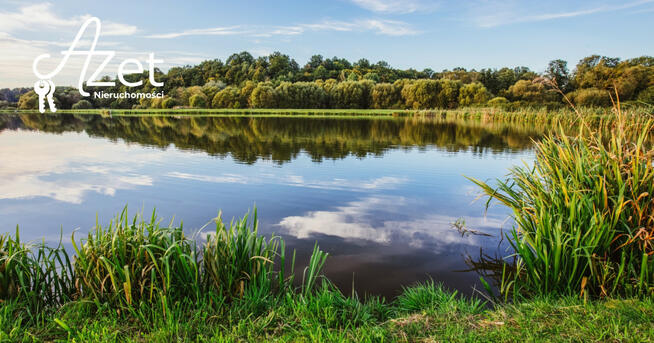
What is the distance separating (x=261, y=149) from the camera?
58.0 feet

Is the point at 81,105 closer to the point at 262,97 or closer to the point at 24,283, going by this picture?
the point at 262,97

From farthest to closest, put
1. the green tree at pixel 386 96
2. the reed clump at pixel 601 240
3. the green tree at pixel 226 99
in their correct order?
the green tree at pixel 386 96 → the green tree at pixel 226 99 → the reed clump at pixel 601 240

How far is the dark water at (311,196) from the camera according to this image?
5.65 m

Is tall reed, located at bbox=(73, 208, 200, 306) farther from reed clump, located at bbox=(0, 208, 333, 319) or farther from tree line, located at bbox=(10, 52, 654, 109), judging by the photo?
tree line, located at bbox=(10, 52, 654, 109)

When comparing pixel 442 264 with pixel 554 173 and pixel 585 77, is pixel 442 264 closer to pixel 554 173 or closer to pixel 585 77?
pixel 554 173

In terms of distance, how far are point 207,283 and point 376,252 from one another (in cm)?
269

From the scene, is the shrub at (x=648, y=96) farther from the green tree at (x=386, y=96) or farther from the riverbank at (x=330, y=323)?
the riverbank at (x=330, y=323)

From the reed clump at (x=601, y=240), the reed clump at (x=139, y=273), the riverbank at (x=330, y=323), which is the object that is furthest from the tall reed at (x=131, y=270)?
the reed clump at (x=601, y=240)

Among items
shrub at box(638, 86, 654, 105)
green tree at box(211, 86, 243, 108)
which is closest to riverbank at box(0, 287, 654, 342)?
shrub at box(638, 86, 654, 105)

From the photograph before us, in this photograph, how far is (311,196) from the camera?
9.23 m

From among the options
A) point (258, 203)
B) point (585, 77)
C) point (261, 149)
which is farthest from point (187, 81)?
point (258, 203)

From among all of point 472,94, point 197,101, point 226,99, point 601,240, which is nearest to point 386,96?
point 472,94

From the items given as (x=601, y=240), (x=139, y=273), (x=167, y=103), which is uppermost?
(x=167, y=103)

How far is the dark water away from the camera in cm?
565
